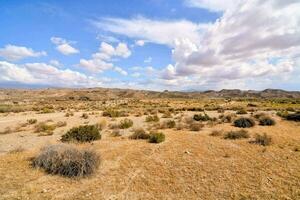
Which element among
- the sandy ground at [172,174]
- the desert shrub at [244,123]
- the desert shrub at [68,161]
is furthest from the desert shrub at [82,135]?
the desert shrub at [244,123]

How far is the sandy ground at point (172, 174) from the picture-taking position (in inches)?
313

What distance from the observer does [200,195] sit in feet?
25.7

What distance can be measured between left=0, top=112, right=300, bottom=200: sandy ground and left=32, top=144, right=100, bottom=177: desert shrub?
0.31 m

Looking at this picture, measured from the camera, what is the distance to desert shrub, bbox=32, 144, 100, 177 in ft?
31.1

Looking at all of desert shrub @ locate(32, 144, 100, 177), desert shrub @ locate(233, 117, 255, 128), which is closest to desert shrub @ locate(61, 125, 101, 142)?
desert shrub @ locate(32, 144, 100, 177)

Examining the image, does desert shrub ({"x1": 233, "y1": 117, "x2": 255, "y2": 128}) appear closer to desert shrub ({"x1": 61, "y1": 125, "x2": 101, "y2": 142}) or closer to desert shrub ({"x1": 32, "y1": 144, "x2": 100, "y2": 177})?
desert shrub ({"x1": 61, "y1": 125, "x2": 101, "y2": 142})

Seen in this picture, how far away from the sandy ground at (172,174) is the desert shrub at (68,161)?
306 millimetres

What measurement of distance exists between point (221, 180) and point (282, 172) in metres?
2.52

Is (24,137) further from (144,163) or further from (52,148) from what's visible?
(144,163)

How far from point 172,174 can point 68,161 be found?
3.86 meters

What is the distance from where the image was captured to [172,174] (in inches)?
377

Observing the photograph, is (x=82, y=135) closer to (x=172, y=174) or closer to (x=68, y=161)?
(x=68, y=161)

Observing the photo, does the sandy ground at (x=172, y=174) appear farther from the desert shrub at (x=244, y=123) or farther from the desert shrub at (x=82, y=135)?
the desert shrub at (x=244, y=123)

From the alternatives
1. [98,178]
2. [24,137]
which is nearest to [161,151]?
[98,178]
